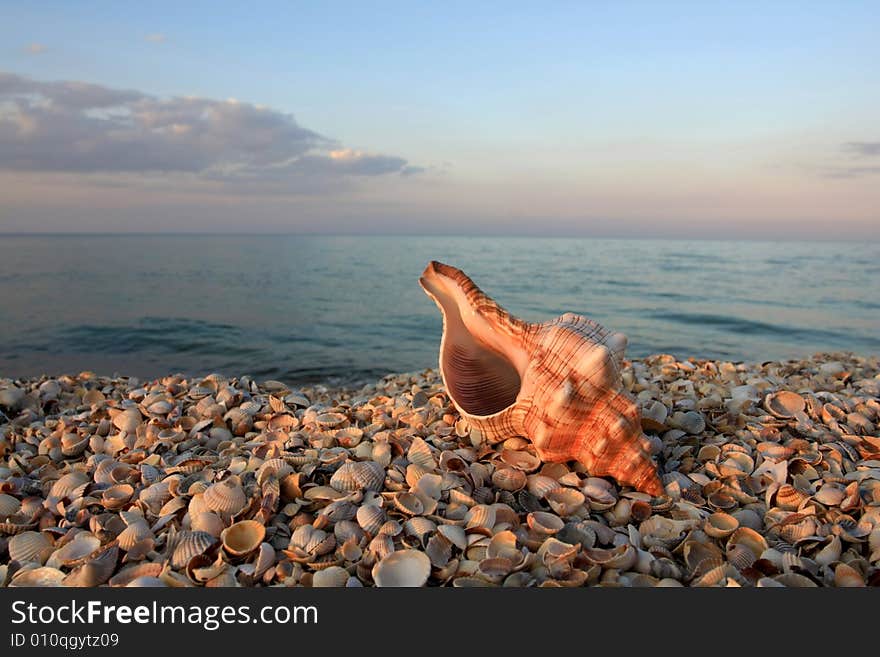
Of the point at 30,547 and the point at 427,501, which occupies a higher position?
the point at 427,501

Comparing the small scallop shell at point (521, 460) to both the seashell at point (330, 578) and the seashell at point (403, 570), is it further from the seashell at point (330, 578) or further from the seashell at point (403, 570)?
the seashell at point (330, 578)

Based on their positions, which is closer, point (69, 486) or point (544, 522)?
point (544, 522)

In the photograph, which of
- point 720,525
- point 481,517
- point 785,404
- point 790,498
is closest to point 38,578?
point 481,517

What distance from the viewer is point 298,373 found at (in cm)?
1094

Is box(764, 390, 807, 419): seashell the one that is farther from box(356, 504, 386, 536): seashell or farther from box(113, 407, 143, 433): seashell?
box(113, 407, 143, 433): seashell

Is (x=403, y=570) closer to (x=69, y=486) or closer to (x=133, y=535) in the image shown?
(x=133, y=535)

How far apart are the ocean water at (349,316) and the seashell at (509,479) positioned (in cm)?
763

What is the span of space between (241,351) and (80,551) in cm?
1061

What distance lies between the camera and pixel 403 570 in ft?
7.85

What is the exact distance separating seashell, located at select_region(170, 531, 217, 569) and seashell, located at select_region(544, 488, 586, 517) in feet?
5.66

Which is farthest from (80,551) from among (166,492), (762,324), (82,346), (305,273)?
(305,273)

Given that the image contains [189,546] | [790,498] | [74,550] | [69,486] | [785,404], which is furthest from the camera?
[785,404]

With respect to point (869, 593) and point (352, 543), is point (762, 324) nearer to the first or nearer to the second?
point (869, 593)

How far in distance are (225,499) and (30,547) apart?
38.1 inches
